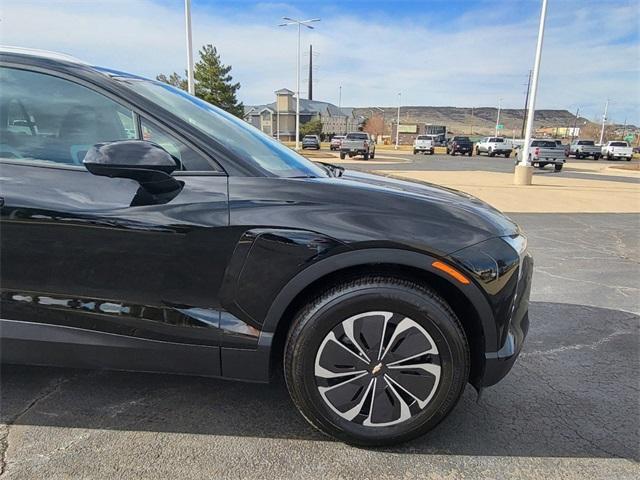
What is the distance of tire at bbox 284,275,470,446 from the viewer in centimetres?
204

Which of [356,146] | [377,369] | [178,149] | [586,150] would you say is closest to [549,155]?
[356,146]

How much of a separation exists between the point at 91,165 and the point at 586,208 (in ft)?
37.0

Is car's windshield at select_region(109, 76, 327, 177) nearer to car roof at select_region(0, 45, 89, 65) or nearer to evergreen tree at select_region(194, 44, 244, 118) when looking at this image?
car roof at select_region(0, 45, 89, 65)

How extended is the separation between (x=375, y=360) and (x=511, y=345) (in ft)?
2.21

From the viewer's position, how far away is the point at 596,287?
4.83m

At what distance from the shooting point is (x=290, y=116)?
8875 cm

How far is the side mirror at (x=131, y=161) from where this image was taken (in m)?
1.92

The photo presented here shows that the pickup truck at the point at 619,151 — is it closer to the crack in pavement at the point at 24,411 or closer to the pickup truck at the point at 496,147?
the pickup truck at the point at 496,147

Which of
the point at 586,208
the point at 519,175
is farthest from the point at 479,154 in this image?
→ the point at 586,208

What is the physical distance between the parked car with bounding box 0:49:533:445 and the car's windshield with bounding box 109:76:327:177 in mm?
50

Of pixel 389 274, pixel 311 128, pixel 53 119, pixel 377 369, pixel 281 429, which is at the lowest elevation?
pixel 281 429

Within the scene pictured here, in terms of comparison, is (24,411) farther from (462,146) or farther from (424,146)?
(462,146)

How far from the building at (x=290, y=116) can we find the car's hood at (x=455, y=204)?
78.8 m

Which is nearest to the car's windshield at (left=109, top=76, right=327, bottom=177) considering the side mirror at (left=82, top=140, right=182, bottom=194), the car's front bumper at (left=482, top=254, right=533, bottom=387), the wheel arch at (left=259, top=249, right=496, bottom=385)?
the side mirror at (left=82, top=140, right=182, bottom=194)
